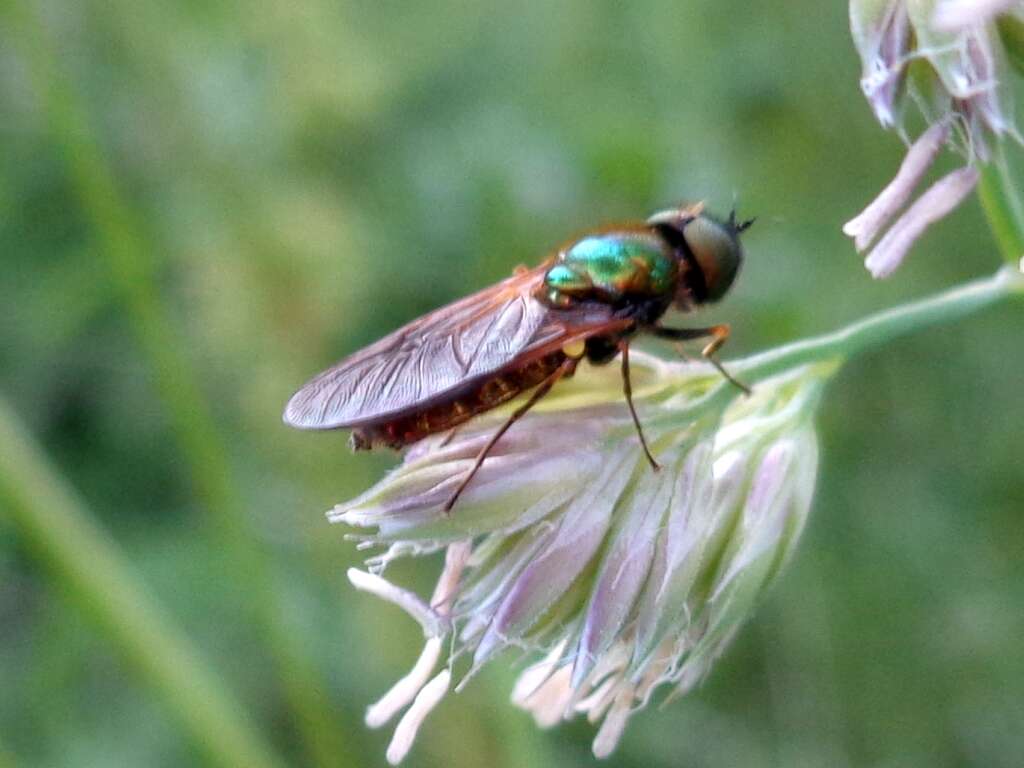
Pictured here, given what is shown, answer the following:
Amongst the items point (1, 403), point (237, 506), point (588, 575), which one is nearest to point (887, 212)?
point (588, 575)

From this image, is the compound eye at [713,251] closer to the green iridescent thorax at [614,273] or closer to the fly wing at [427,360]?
the green iridescent thorax at [614,273]

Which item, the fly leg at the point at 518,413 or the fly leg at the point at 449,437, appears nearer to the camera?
the fly leg at the point at 518,413

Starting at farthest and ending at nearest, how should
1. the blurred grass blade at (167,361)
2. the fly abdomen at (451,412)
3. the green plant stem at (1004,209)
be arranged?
1. the blurred grass blade at (167,361)
2. the fly abdomen at (451,412)
3. the green plant stem at (1004,209)

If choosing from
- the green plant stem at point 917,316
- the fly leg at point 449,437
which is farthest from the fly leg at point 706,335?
the fly leg at point 449,437

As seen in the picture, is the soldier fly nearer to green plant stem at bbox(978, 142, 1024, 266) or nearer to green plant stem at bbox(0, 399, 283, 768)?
green plant stem at bbox(978, 142, 1024, 266)

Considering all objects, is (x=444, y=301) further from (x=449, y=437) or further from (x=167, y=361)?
(x=449, y=437)

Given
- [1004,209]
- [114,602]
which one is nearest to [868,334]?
[1004,209]

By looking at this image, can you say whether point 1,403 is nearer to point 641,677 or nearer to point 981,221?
point 641,677

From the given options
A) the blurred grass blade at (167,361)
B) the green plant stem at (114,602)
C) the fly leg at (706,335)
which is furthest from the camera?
the blurred grass blade at (167,361)
